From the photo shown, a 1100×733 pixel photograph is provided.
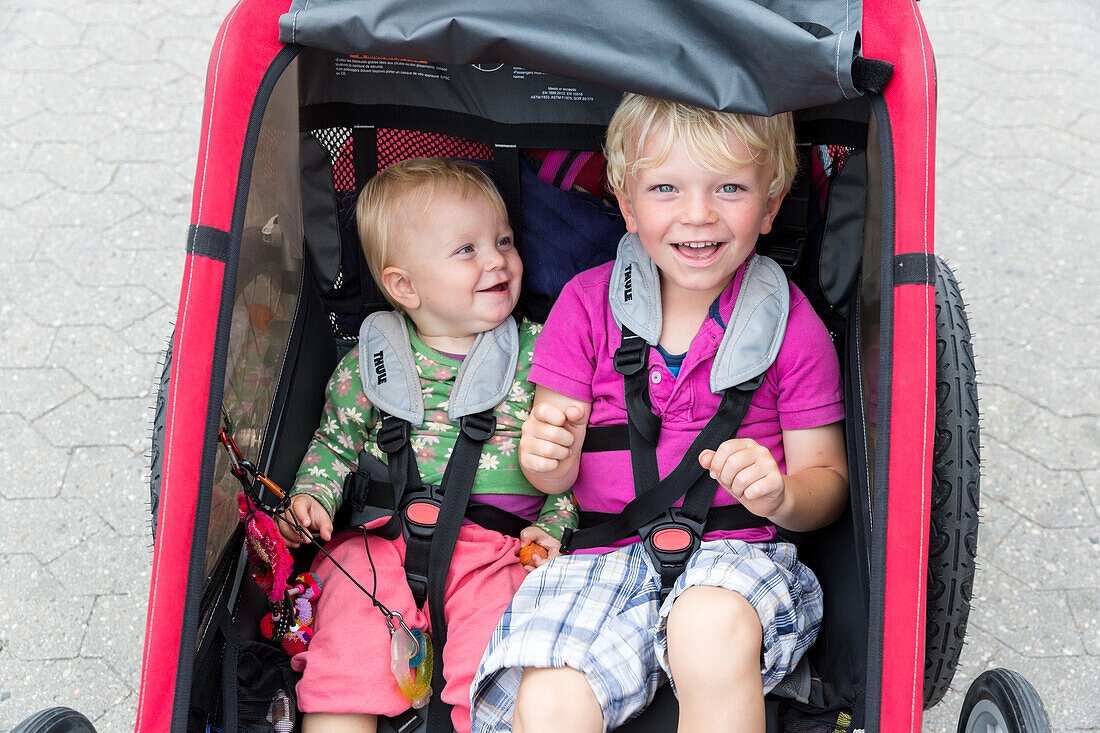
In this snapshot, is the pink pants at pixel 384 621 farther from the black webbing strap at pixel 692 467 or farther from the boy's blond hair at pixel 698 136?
the boy's blond hair at pixel 698 136

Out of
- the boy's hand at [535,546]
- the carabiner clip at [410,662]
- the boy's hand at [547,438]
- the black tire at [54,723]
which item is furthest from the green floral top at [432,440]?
the black tire at [54,723]

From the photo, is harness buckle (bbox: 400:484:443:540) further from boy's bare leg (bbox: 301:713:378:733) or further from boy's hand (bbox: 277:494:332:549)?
boy's bare leg (bbox: 301:713:378:733)

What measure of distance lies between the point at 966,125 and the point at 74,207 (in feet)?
9.79

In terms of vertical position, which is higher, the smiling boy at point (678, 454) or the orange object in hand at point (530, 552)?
the smiling boy at point (678, 454)

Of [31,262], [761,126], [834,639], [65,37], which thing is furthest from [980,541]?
[65,37]

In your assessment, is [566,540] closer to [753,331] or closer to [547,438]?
[547,438]

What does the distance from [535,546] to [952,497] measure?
0.71 metres

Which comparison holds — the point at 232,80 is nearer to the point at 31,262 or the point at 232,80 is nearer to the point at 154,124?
the point at 31,262

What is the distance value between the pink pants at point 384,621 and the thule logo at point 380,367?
29 centimetres

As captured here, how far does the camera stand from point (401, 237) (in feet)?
6.15

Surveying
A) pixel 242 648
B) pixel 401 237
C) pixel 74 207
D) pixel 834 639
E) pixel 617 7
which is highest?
pixel 617 7

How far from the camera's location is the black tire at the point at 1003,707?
1405mm

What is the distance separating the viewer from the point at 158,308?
293 centimetres

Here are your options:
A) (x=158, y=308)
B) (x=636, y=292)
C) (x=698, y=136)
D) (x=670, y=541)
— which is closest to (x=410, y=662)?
(x=670, y=541)
